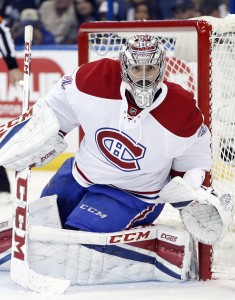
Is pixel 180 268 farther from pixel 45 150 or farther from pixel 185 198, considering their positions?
pixel 45 150

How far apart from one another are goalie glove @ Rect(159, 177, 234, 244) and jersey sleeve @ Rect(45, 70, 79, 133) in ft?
1.28

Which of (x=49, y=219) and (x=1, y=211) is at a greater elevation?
(x=49, y=219)

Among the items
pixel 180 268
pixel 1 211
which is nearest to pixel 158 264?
pixel 180 268

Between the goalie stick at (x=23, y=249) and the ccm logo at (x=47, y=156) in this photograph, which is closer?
the goalie stick at (x=23, y=249)

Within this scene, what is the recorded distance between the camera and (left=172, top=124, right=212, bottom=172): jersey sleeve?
115 inches

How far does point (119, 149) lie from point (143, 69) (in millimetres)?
272

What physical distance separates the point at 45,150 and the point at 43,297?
1.56ft

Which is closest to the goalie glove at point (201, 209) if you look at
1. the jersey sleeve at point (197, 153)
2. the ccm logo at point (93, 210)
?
the jersey sleeve at point (197, 153)

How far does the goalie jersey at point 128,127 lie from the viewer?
290 cm

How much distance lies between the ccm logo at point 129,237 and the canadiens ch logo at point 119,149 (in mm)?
215

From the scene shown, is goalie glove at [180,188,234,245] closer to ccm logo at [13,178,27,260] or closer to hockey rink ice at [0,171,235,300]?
hockey rink ice at [0,171,235,300]

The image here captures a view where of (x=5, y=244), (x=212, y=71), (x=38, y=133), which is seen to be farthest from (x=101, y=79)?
(x=5, y=244)

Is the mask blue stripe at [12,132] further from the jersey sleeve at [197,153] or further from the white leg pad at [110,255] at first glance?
the jersey sleeve at [197,153]

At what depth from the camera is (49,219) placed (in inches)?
123
